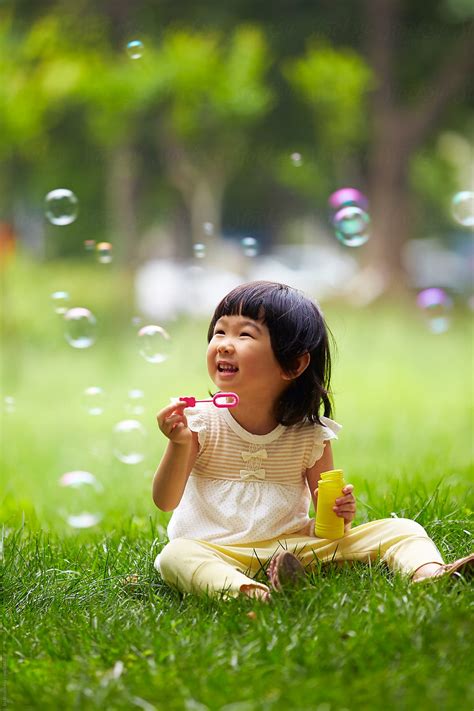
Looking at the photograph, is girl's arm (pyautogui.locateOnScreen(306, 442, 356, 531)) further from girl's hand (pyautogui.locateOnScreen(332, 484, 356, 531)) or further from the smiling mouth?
the smiling mouth

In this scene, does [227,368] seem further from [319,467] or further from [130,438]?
[130,438]

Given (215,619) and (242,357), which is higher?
(242,357)

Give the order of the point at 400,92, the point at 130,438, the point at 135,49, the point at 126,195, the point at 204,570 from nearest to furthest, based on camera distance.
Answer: the point at 204,570 → the point at 130,438 → the point at 135,49 → the point at 400,92 → the point at 126,195

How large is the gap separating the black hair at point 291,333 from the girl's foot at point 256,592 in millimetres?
535

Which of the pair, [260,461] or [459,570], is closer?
[459,570]

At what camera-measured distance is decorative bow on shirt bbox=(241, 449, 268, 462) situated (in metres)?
3.05

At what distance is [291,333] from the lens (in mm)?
3000

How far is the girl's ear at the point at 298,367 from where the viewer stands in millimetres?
3043

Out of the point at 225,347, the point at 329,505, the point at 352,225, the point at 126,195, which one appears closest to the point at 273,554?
the point at 329,505

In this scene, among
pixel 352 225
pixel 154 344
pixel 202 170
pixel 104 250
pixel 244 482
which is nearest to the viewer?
pixel 244 482

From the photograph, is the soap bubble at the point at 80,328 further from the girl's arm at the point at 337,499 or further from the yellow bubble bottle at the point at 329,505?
the yellow bubble bottle at the point at 329,505

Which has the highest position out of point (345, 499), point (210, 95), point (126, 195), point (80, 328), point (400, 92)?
point (400, 92)

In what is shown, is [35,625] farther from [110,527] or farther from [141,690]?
[110,527]

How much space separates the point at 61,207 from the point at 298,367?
2.25m
